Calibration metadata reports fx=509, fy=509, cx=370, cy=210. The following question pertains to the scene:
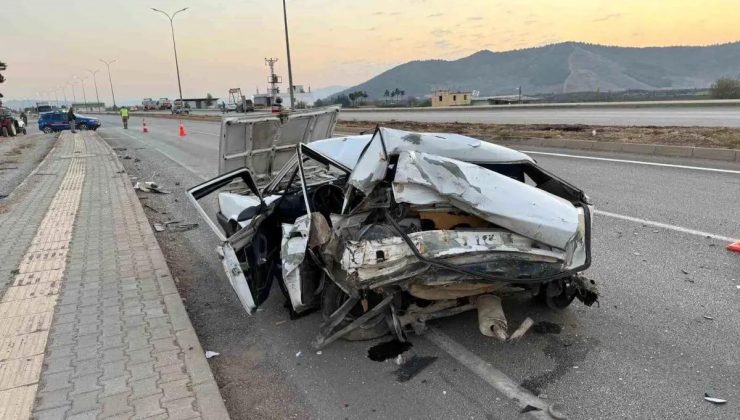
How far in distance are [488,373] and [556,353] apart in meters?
0.51

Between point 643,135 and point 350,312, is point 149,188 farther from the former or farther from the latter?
point 643,135

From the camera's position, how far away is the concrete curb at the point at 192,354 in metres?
2.77

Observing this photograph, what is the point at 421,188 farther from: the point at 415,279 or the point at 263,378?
the point at 263,378

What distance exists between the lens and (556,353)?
3.24 m

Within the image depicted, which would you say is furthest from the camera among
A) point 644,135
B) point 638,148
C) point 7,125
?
point 7,125

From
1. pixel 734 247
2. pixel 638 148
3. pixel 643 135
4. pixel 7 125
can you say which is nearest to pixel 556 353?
pixel 734 247

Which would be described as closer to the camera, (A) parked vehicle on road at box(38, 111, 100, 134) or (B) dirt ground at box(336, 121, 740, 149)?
(B) dirt ground at box(336, 121, 740, 149)

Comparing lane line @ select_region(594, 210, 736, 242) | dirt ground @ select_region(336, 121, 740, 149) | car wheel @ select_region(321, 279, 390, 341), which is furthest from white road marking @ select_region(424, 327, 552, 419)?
dirt ground @ select_region(336, 121, 740, 149)

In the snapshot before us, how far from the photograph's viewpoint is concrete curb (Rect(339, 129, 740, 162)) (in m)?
10.5

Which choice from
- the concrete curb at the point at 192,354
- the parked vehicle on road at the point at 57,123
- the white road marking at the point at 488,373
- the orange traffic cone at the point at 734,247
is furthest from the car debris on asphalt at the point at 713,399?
the parked vehicle on road at the point at 57,123

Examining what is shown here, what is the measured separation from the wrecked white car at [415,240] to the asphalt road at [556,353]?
26 cm

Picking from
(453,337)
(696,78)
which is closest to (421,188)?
(453,337)

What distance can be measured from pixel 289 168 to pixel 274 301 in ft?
3.97

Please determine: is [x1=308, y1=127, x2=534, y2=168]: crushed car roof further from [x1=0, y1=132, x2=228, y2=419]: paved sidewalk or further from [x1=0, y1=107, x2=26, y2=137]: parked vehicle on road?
[x1=0, y1=107, x2=26, y2=137]: parked vehicle on road
